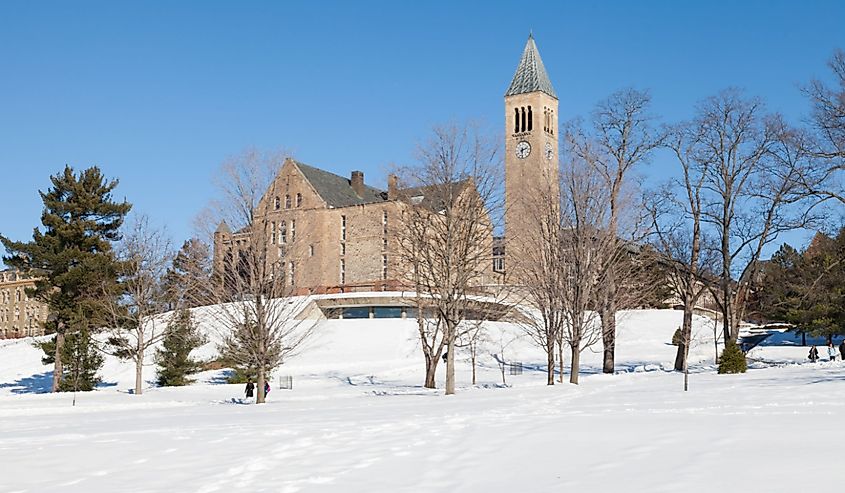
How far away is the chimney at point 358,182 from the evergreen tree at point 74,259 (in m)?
38.3

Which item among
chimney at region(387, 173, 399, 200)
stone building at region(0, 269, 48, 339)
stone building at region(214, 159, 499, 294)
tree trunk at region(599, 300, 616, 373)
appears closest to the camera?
chimney at region(387, 173, 399, 200)

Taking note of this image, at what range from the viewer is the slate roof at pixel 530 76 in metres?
96.9

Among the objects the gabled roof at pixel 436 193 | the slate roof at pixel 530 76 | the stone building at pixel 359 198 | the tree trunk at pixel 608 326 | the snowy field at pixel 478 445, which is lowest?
the snowy field at pixel 478 445

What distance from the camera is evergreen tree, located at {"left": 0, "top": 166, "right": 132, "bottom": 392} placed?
44.6 meters

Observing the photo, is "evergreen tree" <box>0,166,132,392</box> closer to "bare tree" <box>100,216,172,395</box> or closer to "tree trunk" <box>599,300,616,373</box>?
"bare tree" <box>100,216,172,395</box>

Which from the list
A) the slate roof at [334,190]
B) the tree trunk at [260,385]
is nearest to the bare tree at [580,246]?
the tree trunk at [260,385]

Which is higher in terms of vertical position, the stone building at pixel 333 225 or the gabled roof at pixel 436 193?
the stone building at pixel 333 225

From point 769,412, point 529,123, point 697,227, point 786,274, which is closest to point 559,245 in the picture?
point 697,227

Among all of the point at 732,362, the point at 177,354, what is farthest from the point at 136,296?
the point at 732,362

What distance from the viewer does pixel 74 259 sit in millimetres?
46906

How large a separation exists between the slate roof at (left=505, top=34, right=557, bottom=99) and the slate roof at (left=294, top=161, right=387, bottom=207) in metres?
21.1

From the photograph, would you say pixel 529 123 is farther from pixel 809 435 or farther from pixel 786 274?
pixel 809 435

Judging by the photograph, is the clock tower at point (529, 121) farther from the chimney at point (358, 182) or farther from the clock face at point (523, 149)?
A: the chimney at point (358, 182)

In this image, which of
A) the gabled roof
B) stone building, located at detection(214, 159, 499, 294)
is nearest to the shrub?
the gabled roof
